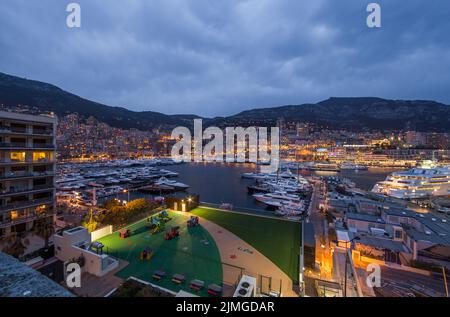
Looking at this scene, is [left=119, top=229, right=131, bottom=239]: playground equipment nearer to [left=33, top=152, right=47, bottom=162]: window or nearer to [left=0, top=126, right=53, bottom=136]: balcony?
[left=33, top=152, right=47, bottom=162]: window

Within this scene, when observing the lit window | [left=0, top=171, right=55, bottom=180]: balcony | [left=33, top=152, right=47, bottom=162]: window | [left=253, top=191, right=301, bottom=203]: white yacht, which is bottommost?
[left=253, top=191, right=301, bottom=203]: white yacht

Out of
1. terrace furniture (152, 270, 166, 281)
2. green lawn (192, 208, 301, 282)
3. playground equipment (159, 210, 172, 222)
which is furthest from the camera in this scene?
playground equipment (159, 210, 172, 222)

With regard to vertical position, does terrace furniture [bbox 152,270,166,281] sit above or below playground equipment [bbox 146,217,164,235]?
below

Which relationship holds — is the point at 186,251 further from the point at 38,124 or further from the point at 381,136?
the point at 381,136

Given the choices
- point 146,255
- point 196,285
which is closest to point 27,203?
point 146,255

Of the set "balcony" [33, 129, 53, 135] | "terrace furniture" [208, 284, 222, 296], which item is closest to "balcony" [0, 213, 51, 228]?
"balcony" [33, 129, 53, 135]

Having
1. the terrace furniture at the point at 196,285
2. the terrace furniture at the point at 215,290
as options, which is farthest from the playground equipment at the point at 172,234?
→ the terrace furniture at the point at 215,290

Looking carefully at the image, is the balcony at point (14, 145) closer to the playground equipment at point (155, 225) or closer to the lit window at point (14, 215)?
the lit window at point (14, 215)
